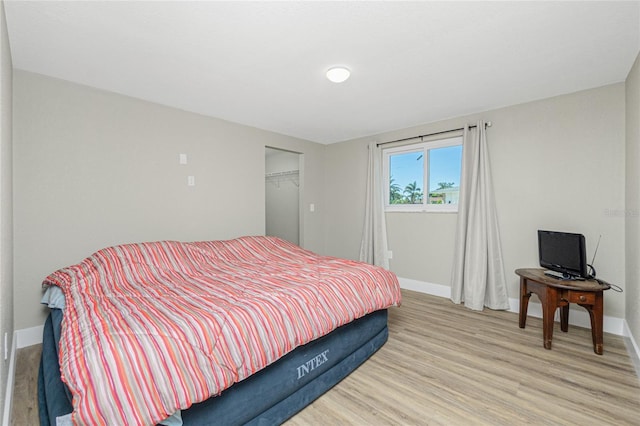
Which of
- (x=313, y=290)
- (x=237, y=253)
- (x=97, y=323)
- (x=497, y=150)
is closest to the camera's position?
(x=97, y=323)

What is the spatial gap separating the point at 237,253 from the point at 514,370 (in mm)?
2605

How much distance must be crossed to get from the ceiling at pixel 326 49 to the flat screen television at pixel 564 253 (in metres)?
1.43

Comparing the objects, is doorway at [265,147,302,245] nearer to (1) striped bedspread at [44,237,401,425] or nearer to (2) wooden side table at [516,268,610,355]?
(1) striped bedspread at [44,237,401,425]

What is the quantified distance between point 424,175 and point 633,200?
205 centimetres

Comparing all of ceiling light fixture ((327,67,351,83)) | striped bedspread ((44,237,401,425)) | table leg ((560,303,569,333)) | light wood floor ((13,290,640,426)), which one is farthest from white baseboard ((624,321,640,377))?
ceiling light fixture ((327,67,351,83))

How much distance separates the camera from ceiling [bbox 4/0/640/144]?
1.68 m

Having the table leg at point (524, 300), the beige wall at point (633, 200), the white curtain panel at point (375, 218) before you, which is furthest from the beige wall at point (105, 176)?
the beige wall at point (633, 200)

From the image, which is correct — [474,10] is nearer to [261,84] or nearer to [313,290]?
[261,84]

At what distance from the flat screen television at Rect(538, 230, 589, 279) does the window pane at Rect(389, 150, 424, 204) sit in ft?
5.17

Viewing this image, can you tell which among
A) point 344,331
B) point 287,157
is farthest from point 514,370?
point 287,157

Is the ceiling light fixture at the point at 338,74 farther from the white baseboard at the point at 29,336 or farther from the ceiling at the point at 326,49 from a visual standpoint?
the white baseboard at the point at 29,336

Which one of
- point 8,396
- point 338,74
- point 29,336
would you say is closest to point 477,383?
point 338,74

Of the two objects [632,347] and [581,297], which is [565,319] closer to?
[632,347]

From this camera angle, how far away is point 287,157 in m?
5.52
